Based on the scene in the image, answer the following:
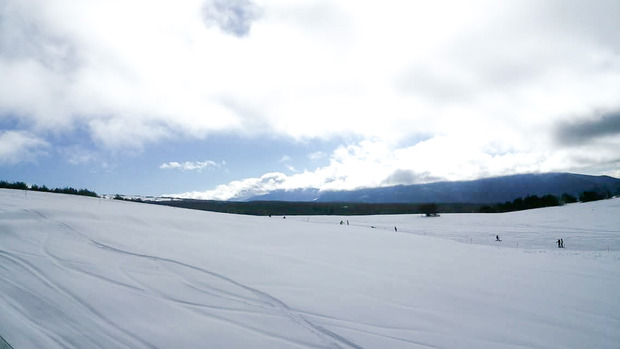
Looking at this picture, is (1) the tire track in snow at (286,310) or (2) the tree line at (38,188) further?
(2) the tree line at (38,188)

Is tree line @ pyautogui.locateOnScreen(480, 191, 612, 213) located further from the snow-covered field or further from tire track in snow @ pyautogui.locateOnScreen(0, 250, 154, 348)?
tire track in snow @ pyautogui.locateOnScreen(0, 250, 154, 348)

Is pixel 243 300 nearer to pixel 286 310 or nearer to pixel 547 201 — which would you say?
pixel 286 310

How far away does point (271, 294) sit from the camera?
5770mm

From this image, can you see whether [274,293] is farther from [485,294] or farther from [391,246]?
[391,246]

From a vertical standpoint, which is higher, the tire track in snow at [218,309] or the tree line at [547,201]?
the tree line at [547,201]

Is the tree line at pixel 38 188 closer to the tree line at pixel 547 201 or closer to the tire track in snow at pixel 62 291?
the tire track in snow at pixel 62 291

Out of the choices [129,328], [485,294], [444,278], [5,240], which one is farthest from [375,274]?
[5,240]

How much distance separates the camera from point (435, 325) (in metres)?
4.95

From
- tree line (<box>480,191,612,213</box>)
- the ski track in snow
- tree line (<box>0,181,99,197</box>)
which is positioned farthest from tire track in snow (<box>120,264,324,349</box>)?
tree line (<box>480,191,612,213</box>)

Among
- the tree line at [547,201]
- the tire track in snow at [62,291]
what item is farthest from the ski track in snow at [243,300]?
the tree line at [547,201]

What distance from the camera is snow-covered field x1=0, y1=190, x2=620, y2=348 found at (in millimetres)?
4371

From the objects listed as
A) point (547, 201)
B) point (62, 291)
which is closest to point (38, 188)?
point (62, 291)

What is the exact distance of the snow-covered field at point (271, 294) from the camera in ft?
14.3

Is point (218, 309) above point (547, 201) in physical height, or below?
below
